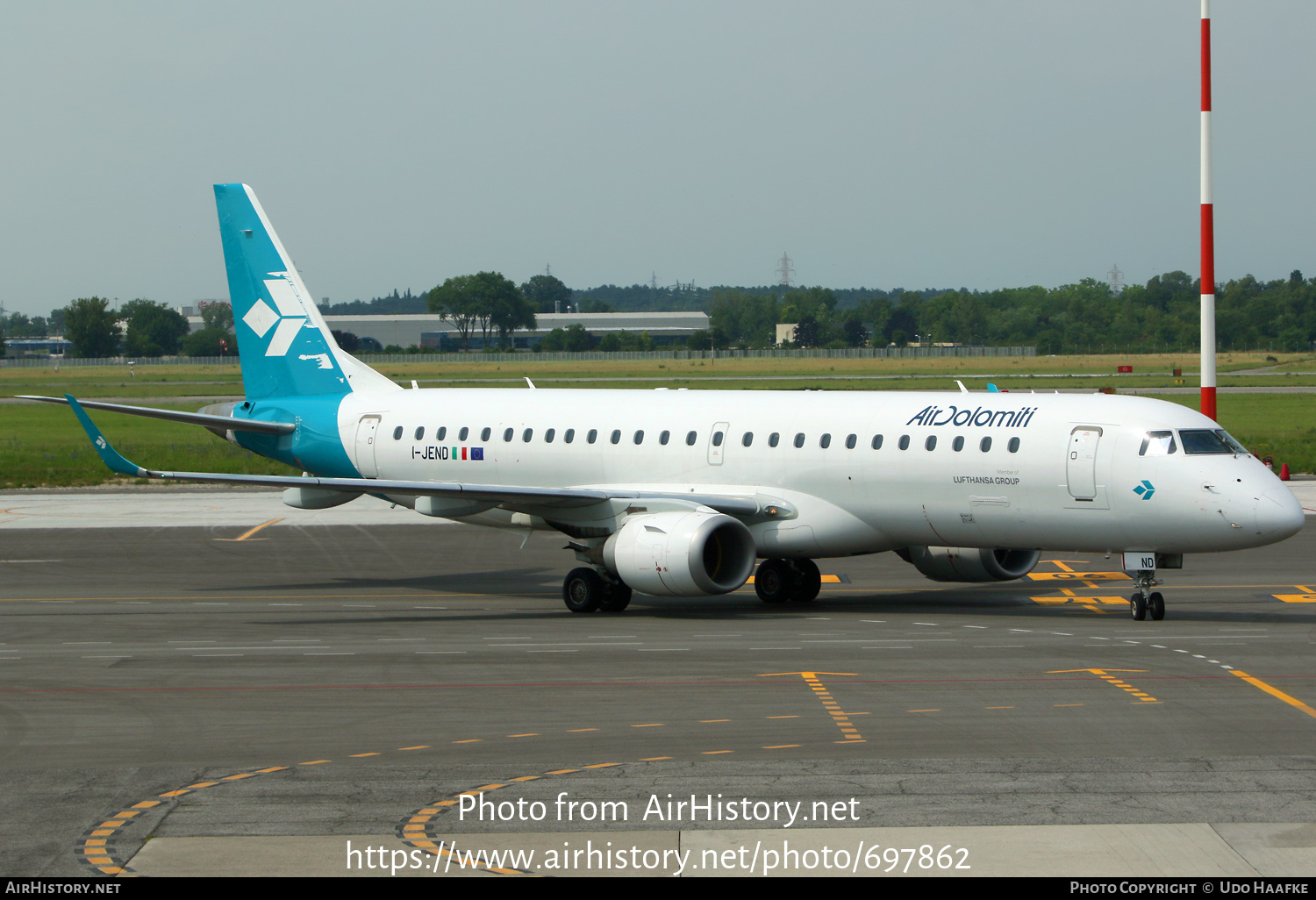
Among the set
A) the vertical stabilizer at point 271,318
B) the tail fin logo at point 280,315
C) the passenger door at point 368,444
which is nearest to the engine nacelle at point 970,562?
the passenger door at point 368,444

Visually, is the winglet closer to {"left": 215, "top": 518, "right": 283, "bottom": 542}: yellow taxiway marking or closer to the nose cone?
{"left": 215, "top": 518, "right": 283, "bottom": 542}: yellow taxiway marking

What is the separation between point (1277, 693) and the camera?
19594 mm

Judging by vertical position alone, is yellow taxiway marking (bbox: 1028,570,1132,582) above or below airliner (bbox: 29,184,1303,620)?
below

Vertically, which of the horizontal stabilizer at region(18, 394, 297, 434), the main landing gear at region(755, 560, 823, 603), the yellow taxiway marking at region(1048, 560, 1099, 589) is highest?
the horizontal stabilizer at region(18, 394, 297, 434)

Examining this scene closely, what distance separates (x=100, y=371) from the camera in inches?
7800

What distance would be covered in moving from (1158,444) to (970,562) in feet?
17.9

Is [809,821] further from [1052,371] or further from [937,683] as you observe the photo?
[1052,371]

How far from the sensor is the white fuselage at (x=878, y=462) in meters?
25.1

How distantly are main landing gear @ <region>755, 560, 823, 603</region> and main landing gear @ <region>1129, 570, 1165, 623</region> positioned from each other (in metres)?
6.67

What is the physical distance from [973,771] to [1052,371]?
5358 inches

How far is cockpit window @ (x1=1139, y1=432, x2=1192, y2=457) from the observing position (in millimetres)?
25281

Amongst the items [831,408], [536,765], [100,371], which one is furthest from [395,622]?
[100,371]

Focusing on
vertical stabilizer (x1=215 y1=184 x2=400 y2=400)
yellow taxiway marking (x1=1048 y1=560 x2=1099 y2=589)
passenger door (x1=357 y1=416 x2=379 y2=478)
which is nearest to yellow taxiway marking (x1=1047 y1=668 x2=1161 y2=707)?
yellow taxiway marking (x1=1048 y1=560 x2=1099 y2=589)

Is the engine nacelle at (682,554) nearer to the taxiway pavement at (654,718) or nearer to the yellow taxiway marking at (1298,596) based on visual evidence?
the taxiway pavement at (654,718)
